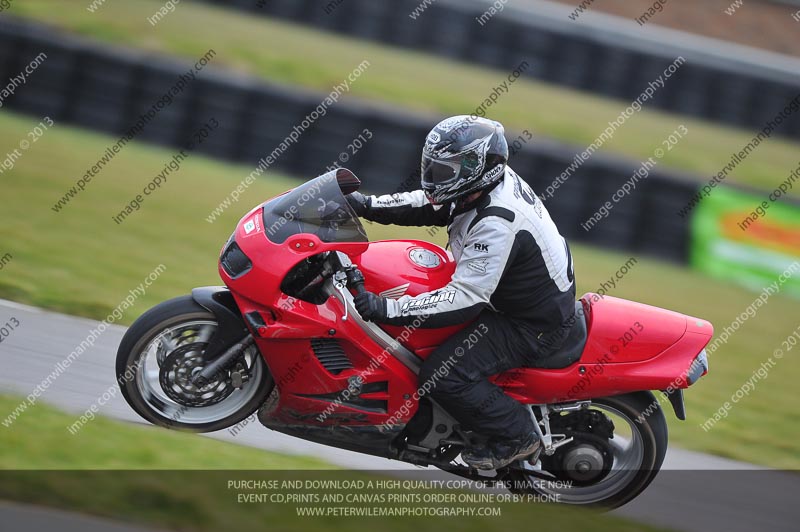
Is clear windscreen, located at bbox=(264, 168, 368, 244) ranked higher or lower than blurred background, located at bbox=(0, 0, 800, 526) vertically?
higher

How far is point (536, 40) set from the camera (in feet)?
58.0

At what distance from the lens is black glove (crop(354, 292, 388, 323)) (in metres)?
4.53

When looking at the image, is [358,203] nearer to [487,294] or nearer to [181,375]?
[487,294]

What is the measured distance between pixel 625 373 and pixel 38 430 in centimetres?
302

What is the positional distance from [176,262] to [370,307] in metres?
4.42

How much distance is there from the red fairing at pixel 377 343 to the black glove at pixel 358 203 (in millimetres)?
281

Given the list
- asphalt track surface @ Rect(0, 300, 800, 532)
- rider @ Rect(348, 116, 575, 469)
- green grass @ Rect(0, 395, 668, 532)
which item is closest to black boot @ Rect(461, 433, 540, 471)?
rider @ Rect(348, 116, 575, 469)

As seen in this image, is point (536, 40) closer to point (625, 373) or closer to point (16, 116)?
point (16, 116)

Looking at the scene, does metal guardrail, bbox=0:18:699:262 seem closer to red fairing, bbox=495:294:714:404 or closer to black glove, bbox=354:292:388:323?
red fairing, bbox=495:294:714:404

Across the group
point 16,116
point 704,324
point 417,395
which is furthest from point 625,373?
point 16,116

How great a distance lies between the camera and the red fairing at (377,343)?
4.64 m

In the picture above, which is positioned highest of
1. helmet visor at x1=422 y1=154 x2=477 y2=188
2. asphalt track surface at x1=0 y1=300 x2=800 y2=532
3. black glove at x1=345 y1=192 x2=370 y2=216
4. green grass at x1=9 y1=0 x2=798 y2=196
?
helmet visor at x1=422 y1=154 x2=477 y2=188

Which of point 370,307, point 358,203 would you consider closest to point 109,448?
point 370,307

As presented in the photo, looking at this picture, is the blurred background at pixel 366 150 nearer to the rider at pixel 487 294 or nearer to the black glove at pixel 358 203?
the rider at pixel 487 294
